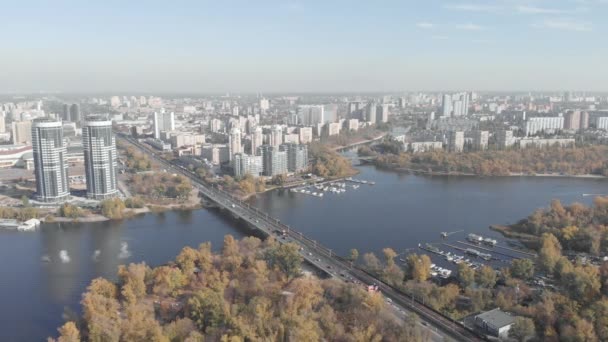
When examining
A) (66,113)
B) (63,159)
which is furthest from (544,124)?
(66,113)

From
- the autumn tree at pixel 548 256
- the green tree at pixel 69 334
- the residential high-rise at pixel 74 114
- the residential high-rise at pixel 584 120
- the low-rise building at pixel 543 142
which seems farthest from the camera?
the residential high-rise at pixel 74 114

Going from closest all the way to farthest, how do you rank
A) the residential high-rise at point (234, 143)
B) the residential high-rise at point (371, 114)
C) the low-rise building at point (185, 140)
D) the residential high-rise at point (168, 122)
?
1. the residential high-rise at point (234, 143)
2. the low-rise building at point (185, 140)
3. the residential high-rise at point (168, 122)
4. the residential high-rise at point (371, 114)

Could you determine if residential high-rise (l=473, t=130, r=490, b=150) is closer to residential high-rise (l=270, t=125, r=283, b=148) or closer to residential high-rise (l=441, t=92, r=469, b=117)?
residential high-rise (l=270, t=125, r=283, b=148)

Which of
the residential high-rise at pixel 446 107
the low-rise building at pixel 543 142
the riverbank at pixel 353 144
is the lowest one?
the riverbank at pixel 353 144

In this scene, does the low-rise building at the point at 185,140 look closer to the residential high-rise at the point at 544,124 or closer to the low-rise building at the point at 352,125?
the low-rise building at the point at 352,125

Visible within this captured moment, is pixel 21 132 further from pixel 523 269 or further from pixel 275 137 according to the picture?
pixel 523 269

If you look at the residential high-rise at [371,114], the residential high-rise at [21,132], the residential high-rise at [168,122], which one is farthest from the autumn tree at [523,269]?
the residential high-rise at [371,114]

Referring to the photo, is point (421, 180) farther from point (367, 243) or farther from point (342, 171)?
point (367, 243)
